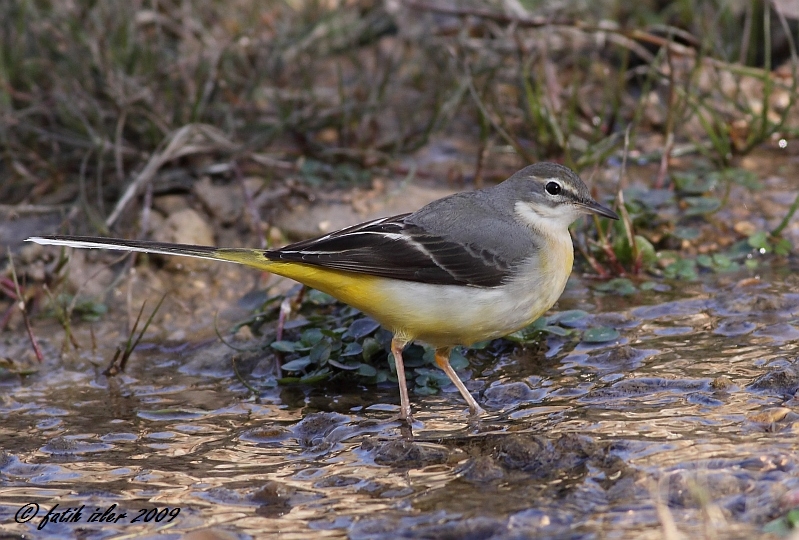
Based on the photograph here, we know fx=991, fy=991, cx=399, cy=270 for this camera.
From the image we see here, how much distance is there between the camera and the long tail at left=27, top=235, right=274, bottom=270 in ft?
18.5

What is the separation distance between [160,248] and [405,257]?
1427mm

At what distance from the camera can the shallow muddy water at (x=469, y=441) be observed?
4.16 m

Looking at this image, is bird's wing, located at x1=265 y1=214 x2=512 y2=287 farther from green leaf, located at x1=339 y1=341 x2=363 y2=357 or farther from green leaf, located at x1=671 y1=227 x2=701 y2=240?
green leaf, located at x1=671 y1=227 x2=701 y2=240

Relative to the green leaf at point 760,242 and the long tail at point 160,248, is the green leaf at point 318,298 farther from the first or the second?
the green leaf at point 760,242

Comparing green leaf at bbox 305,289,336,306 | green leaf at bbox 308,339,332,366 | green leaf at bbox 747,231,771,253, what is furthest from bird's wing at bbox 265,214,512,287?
green leaf at bbox 747,231,771,253

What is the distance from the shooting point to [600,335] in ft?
20.7

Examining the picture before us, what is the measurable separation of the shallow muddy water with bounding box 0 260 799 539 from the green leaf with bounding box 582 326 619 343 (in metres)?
0.08

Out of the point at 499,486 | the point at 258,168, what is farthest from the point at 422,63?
the point at 499,486

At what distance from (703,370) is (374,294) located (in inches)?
76.6

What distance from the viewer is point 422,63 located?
9695mm

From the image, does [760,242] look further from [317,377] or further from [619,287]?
[317,377]

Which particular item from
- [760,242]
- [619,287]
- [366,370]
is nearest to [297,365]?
[366,370]

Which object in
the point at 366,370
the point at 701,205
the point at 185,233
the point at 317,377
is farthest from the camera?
the point at 185,233

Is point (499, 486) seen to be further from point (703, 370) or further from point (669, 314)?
point (669, 314)
